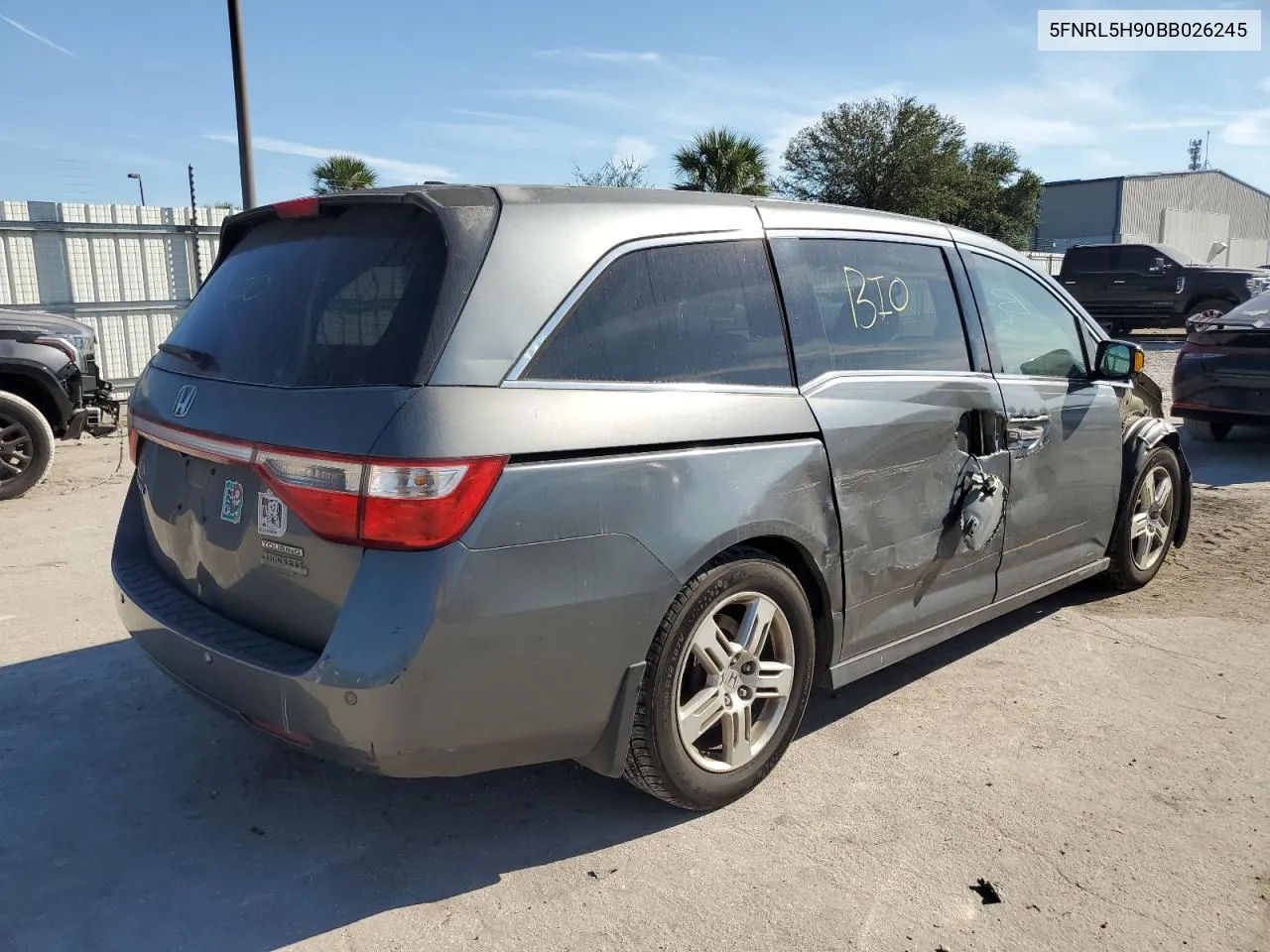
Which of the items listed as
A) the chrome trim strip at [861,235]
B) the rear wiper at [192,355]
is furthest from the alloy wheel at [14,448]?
the chrome trim strip at [861,235]

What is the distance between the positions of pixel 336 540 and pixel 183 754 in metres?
1.49

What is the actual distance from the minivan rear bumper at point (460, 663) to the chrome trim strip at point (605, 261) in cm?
46

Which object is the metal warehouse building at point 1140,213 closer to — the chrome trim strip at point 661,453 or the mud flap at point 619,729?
the chrome trim strip at point 661,453

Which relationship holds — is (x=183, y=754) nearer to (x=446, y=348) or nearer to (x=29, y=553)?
(x=446, y=348)

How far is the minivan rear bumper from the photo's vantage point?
2.28m

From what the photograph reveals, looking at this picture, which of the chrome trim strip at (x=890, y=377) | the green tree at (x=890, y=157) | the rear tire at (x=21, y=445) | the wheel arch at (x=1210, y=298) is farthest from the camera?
the green tree at (x=890, y=157)

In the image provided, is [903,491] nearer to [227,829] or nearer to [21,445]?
[227,829]

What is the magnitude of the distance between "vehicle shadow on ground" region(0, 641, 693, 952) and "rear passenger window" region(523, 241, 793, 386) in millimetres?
1359

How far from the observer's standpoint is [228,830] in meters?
2.90

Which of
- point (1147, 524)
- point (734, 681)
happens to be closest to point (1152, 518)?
point (1147, 524)

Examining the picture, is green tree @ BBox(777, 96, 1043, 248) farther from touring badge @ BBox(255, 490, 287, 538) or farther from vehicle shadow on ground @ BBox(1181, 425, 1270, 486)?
touring badge @ BBox(255, 490, 287, 538)

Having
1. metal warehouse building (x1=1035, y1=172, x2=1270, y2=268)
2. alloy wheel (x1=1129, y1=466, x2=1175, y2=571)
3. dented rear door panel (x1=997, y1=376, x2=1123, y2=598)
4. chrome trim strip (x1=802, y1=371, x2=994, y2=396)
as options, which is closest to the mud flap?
chrome trim strip (x1=802, y1=371, x2=994, y2=396)

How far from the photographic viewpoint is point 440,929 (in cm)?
247

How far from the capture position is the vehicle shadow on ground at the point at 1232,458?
7.79 metres
